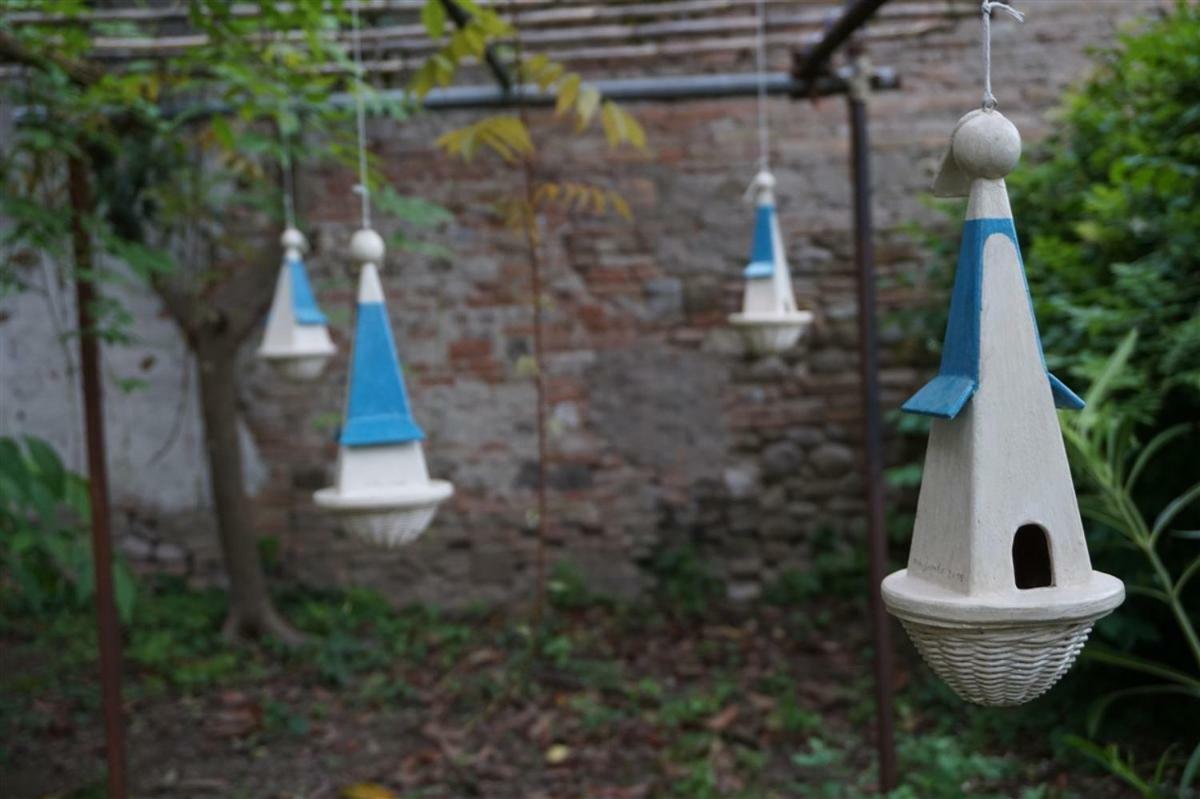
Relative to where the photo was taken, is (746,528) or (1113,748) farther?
(746,528)

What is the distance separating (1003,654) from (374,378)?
154cm

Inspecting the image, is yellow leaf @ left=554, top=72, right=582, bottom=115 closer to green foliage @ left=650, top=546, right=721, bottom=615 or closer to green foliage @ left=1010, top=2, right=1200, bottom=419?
green foliage @ left=1010, top=2, right=1200, bottom=419

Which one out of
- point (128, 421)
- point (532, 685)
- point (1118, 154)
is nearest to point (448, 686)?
point (532, 685)

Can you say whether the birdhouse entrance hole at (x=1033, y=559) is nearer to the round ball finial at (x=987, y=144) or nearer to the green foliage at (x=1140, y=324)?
the round ball finial at (x=987, y=144)

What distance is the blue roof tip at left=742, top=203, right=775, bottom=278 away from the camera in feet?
11.0

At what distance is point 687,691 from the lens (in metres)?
4.29

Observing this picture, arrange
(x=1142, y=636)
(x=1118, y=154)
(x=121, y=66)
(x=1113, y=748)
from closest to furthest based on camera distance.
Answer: (x=1113, y=748), (x=1142, y=636), (x=1118, y=154), (x=121, y=66)

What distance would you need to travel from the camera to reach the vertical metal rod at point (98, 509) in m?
2.97

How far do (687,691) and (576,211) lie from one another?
2.33m

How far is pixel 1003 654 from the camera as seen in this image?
51.5 inches

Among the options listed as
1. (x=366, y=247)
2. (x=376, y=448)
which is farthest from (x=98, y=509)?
(x=366, y=247)

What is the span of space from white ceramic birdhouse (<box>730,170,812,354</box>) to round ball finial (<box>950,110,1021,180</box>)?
200 cm

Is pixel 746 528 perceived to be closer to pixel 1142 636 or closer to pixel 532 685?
pixel 532 685

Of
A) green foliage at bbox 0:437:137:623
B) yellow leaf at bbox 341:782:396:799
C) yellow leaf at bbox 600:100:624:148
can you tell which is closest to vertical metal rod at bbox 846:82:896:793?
yellow leaf at bbox 600:100:624:148
